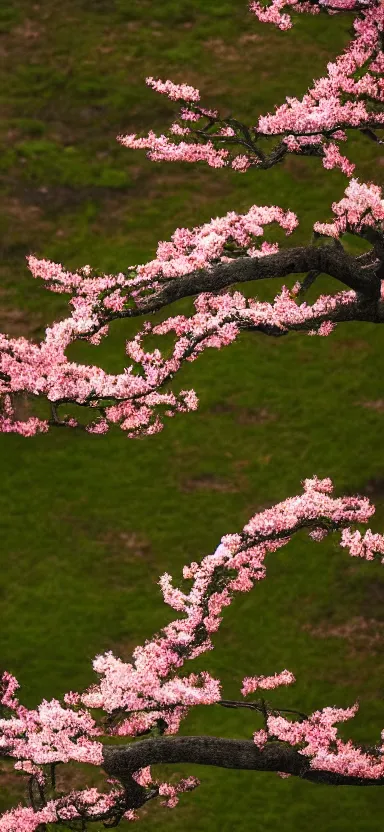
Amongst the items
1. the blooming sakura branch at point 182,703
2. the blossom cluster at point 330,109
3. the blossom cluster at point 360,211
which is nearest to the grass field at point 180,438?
the blooming sakura branch at point 182,703

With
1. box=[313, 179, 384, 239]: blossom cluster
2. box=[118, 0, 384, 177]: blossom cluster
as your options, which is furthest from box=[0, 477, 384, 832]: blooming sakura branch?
box=[118, 0, 384, 177]: blossom cluster

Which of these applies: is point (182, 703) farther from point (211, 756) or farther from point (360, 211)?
point (360, 211)

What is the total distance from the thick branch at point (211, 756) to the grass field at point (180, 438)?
159 cm

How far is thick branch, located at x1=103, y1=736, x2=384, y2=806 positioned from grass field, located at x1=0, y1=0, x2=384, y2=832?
62.7 inches

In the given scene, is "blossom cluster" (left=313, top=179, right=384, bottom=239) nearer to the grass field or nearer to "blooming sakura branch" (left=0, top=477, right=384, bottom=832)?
"blooming sakura branch" (left=0, top=477, right=384, bottom=832)

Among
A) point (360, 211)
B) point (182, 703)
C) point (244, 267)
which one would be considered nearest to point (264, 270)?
point (244, 267)

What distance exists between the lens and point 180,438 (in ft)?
28.2

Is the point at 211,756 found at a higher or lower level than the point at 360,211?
lower

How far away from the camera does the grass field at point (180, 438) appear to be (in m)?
8.33

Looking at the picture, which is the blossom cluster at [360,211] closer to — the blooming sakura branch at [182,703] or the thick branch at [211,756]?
the blooming sakura branch at [182,703]

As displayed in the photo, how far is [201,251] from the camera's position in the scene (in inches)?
232

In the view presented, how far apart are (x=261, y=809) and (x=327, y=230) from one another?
4.89 m

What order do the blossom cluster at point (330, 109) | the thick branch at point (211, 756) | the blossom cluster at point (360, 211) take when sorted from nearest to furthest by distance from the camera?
the blossom cluster at point (360, 211), the blossom cluster at point (330, 109), the thick branch at point (211, 756)

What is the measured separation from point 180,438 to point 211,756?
2820 millimetres
